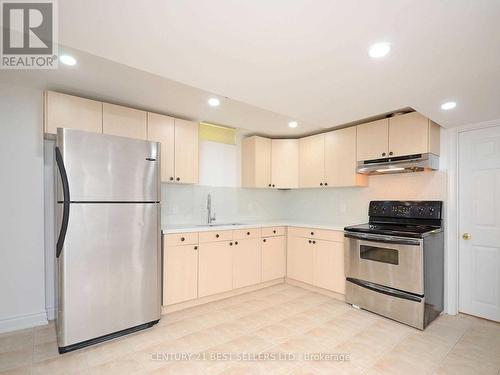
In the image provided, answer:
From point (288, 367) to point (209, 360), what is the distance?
629 mm

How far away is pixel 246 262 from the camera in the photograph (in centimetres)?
364

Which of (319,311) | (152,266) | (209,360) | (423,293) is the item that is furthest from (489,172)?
(152,266)

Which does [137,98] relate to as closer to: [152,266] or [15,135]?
[15,135]

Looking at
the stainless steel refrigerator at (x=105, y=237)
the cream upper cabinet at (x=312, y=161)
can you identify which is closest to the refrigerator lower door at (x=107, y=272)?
the stainless steel refrigerator at (x=105, y=237)

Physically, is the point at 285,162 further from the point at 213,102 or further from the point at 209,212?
the point at 213,102

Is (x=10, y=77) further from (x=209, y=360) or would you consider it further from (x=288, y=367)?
(x=288, y=367)

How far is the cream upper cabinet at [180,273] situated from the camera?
9.67 feet

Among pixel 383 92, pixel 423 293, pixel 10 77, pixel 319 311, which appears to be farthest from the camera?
pixel 319 311

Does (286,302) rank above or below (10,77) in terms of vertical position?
below

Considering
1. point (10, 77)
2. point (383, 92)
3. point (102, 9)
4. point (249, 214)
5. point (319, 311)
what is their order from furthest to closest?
point (249, 214) → point (319, 311) → point (10, 77) → point (383, 92) → point (102, 9)

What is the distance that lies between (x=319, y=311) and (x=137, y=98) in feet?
10.2

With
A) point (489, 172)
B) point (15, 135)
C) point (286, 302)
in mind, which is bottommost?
point (286, 302)

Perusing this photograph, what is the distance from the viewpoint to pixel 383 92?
2.22 meters

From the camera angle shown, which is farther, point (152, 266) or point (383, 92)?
point (152, 266)
